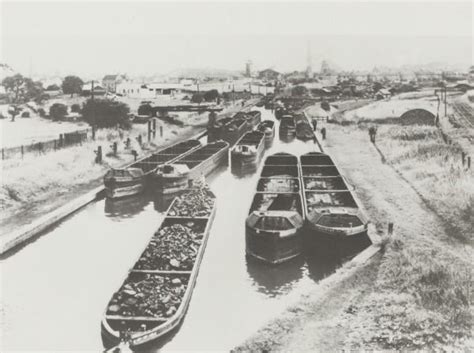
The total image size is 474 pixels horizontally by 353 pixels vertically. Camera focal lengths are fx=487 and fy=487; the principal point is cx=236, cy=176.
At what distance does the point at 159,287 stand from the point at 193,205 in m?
8.19

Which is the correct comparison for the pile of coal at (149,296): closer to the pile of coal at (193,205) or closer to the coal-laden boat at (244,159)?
the pile of coal at (193,205)

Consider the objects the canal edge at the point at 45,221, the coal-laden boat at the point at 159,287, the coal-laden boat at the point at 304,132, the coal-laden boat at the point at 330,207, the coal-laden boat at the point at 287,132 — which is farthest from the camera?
the coal-laden boat at the point at 287,132

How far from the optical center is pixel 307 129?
175ft

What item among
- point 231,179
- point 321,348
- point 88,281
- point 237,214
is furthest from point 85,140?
point 321,348

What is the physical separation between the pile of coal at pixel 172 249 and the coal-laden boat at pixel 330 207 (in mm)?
4514

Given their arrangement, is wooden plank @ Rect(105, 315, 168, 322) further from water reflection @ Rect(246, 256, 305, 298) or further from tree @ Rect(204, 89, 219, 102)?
tree @ Rect(204, 89, 219, 102)

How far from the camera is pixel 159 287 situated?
14445 mm

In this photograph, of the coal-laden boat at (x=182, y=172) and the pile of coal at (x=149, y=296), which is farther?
the coal-laden boat at (x=182, y=172)

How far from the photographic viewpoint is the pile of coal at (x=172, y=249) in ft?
53.1

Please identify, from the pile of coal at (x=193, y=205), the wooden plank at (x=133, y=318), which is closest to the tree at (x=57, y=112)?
the pile of coal at (x=193, y=205)

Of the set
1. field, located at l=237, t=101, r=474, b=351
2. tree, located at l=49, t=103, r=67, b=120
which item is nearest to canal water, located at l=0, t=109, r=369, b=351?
field, located at l=237, t=101, r=474, b=351

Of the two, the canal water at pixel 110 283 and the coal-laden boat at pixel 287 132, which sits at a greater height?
the coal-laden boat at pixel 287 132

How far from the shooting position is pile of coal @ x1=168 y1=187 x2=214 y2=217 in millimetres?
21547

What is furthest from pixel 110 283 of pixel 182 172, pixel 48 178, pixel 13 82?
pixel 13 82
